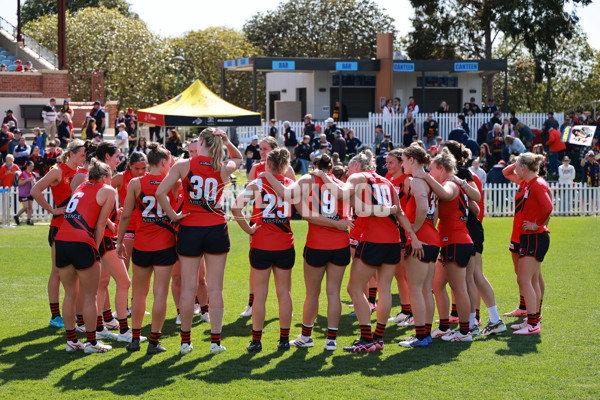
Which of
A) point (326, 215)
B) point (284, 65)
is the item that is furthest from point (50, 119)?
point (326, 215)

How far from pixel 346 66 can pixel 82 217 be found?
23.6 metres

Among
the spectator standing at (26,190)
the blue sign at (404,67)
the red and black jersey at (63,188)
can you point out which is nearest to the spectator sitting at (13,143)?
the spectator standing at (26,190)

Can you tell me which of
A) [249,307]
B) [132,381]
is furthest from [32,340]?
[249,307]

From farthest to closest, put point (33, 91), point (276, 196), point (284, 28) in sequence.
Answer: point (284, 28) → point (33, 91) → point (276, 196)

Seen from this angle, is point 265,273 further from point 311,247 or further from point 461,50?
point 461,50

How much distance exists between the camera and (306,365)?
6.61 m

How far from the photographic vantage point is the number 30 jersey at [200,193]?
22.0ft

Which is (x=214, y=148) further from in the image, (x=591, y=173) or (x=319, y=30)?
(x=319, y=30)

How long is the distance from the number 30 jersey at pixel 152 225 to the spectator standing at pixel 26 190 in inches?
477

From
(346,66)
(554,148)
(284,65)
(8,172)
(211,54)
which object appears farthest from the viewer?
(211,54)

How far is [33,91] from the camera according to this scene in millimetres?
31656

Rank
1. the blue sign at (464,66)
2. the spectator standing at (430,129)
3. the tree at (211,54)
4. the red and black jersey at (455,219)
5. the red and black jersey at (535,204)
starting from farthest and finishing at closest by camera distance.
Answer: the tree at (211,54), the blue sign at (464,66), the spectator standing at (430,129), the red and black jersey at (535,204), the red and black jersey at (455,219)

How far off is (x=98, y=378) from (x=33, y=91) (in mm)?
28181

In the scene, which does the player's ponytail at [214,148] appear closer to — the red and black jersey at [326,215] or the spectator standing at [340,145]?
the red and black jersey at [326,215]
